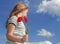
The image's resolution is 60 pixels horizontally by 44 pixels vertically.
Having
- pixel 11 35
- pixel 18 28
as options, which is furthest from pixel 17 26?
pixel 11 35

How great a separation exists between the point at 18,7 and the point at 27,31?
1.71 ft

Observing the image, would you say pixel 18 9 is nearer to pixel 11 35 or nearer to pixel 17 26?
pixel 17 26

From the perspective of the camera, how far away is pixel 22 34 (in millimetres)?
6215

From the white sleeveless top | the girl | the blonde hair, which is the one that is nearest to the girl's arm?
the girl

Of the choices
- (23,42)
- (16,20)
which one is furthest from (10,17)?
(23,42)

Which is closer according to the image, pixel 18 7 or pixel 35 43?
pixel 18 7

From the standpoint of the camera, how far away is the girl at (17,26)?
239 inches

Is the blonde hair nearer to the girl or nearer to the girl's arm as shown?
the girl

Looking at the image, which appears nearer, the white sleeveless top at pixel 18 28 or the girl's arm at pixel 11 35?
the girl's arm at pixel 11 35

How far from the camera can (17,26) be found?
20.5 ft

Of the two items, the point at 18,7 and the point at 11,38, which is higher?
the point at 18,7

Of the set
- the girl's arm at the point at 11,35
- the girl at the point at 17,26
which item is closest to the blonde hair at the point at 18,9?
the girl at the point at 17,26

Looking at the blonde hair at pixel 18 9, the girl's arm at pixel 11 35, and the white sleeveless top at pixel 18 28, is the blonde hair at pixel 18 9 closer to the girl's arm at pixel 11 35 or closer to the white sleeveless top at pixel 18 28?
the white sleeveless top at pixel 18 28

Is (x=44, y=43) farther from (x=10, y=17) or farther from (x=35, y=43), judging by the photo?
(x=10, y=17)
